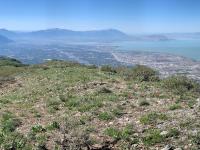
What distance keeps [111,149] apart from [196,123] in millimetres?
3624

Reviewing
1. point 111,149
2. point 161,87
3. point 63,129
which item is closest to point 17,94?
point 161,87

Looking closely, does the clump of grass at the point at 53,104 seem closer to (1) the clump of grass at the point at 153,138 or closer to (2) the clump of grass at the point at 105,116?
(2) the clump of grass at the point at 105,116

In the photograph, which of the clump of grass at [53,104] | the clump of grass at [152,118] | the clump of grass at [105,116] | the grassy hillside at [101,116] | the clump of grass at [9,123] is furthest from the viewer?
the clump of grass at [53,104]

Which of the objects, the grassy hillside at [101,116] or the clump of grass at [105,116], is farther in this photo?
the clump of grass at [105,116]

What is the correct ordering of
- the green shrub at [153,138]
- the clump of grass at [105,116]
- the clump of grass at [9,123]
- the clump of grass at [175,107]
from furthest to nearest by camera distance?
the clump of grass at [175,107]
the clump of grass at [105,116]
the clump of grass at [9,123]
the green shrub at [153,138]

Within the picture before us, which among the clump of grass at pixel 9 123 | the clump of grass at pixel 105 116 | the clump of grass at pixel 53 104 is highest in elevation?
the clump of grass at pixel 105 116

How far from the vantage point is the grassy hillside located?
14266mm

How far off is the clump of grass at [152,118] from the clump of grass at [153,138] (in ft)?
4.99

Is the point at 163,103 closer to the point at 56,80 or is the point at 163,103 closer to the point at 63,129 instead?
the point at 63,129

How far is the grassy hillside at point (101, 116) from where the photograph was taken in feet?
46.8

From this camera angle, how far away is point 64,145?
1411 cm

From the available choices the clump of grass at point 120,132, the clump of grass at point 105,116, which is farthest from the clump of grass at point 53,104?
the clump of grass at point 120,132

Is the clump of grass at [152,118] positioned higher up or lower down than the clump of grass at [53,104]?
higher up

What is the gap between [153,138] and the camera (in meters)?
14.1
